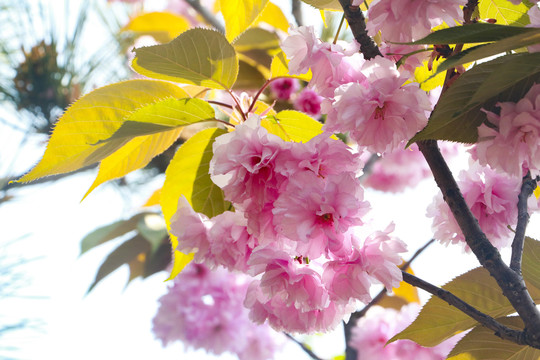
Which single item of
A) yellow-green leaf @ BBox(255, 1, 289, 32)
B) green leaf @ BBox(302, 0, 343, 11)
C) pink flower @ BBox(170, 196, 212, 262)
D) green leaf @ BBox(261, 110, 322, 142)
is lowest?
pink flower @ BBox(170, 196, 212, 262)

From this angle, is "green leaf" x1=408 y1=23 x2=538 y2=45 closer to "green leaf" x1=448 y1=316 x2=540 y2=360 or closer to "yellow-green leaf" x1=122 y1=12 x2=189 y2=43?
"green leaf" x1=448 y1=316 x2=540 y2=360

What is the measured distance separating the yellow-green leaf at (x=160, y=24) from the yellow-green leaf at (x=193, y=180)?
44.2 inches

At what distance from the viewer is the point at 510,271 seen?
0.44 meters

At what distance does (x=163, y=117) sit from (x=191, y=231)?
13 centimetres

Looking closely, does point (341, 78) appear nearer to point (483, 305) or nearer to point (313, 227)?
point (313, 227)

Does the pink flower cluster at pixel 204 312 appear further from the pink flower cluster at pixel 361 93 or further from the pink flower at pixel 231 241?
the pink flower cluster at pixel 361 93

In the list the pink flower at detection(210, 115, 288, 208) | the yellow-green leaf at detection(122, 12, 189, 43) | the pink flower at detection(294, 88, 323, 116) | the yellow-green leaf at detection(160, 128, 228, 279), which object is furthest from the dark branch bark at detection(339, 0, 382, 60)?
the yellow-green leaf at detection(122, 12, 189, 43)

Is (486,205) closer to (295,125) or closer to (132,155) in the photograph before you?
(295,125)

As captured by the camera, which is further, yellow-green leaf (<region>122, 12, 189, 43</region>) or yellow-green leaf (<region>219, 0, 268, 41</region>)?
yellow-green leaf (<region>122, 12, 189, 43</region>)

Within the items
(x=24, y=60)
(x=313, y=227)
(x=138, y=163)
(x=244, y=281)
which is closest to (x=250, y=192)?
(x=313, y=227)

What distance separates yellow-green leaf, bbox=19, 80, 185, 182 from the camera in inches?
22.2

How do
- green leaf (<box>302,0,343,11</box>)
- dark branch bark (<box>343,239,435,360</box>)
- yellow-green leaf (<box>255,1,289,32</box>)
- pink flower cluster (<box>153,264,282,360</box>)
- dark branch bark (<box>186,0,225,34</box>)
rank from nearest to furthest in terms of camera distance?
green leaf (<box>302,0,343,11</box>) < dark branch bark (<box>343,239,435,360</box>) < yellow-green leaf (<box>255,1,289,32</box>) < pink flower cluster (<box>153,264,282,360</box>) < dark branch bark (<box>186,0,225,34</box>)

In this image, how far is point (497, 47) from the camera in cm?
35

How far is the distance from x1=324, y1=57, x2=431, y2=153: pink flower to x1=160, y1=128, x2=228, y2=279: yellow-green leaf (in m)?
0.19
